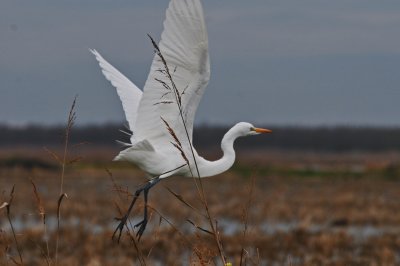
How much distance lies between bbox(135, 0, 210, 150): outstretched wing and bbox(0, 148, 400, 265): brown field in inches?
30.3

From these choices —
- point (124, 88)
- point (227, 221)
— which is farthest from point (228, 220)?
point (124, 88)

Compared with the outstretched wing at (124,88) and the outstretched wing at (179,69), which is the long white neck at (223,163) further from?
the outstretched wing at (124,88)

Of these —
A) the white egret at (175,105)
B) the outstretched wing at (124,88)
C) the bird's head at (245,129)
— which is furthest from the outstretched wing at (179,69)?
the outstretched wing at (124,88)

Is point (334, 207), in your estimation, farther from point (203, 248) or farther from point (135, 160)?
point (203, 248)

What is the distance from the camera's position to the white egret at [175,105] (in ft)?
20.2

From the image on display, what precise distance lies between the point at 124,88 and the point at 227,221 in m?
13.4

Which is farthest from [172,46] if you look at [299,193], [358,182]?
[358,182]

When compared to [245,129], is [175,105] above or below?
above

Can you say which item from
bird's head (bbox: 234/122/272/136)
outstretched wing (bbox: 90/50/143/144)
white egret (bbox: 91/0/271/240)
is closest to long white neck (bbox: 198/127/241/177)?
white egret (bbox: 91/0/271/240)

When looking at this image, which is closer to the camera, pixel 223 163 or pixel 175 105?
pixel 175 105

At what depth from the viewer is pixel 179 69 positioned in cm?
652

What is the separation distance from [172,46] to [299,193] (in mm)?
24116

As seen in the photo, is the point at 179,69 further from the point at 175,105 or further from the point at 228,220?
the point at 228,220

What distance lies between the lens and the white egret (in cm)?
617
